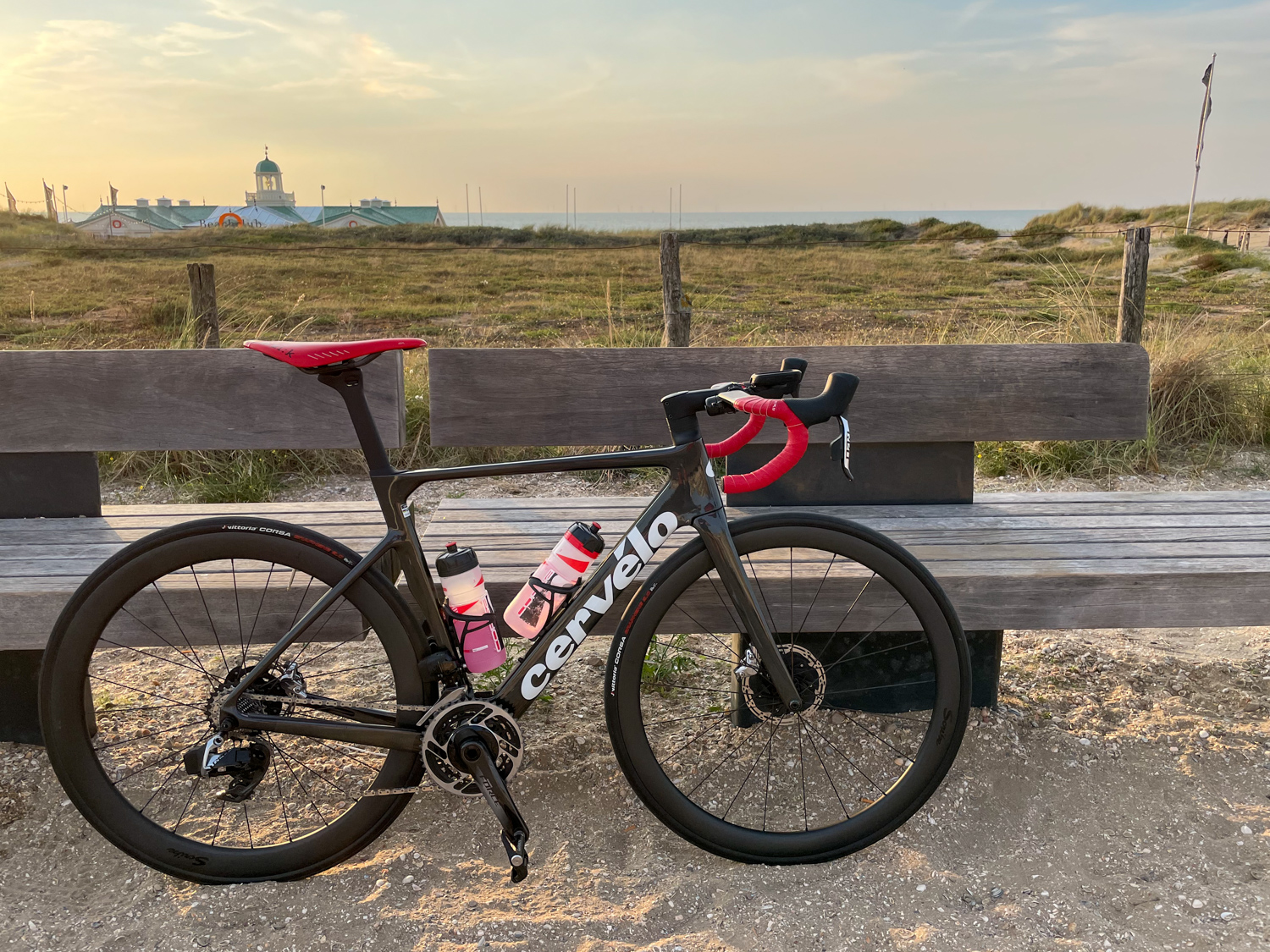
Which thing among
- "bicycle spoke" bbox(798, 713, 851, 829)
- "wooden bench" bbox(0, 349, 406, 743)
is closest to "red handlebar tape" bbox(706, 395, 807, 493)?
"bicycle spoke" bbox(798, 713, 851, 829)

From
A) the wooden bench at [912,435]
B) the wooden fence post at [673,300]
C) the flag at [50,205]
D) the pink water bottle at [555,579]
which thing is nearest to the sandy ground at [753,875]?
the wooden bench at [912,435]

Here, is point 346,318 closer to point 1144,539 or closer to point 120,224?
point 1144,539

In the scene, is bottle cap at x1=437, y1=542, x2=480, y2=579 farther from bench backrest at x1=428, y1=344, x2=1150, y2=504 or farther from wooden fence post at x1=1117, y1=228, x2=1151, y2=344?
wooden fence post at x1=1117, y1=228, x2=1151, y2=344

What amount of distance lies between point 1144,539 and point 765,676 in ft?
3.89

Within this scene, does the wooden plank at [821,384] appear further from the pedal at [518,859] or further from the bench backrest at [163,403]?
the pedal at [518,859]

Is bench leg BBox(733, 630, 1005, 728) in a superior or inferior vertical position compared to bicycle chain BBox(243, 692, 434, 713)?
inferior

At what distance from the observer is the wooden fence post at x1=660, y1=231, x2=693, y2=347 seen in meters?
7.61

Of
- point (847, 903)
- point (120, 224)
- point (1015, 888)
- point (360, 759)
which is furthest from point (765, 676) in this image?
point (120, 224)

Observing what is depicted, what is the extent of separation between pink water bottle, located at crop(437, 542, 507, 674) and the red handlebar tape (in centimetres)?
57

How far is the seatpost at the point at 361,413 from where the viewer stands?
6.40ft

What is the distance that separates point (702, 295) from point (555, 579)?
66.5ft

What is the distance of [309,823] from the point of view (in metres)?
2.26

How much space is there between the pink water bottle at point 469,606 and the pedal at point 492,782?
0.47 ft

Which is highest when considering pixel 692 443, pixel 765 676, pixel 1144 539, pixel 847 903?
pixel 692 443
